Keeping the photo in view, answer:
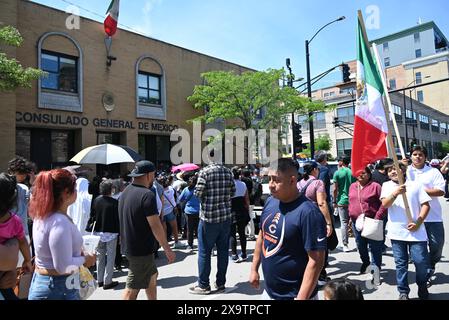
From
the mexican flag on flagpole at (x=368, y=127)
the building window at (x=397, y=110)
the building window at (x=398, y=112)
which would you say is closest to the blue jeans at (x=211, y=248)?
the mexican flag on flagpole at (x=368, y=127)

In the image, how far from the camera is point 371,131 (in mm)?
4121

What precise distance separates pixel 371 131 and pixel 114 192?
4.46 m

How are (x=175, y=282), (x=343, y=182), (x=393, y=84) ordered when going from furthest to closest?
(x=393, y=84) → (x=343, y=182) → (x=175, y=282)

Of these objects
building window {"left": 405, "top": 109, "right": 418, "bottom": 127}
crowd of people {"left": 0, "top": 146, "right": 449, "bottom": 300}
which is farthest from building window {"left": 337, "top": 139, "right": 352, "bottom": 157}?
crowd of people {"left": 0, "top": 146, "right": 449, "bottom": 300}

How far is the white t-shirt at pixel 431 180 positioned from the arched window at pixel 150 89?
51.6 ft

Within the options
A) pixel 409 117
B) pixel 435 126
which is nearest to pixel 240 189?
pixel 409 117

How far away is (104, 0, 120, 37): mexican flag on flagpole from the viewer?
16.8m

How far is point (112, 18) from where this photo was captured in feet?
55.8

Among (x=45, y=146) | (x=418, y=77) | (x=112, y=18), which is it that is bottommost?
(x=45, y=146)

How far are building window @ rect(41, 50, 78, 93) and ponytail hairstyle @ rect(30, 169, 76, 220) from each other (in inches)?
567

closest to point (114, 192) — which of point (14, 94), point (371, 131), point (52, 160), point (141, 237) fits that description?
point (141, 237)

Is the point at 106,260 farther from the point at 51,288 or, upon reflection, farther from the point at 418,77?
the point at 418,77

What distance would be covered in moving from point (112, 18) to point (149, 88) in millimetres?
4121

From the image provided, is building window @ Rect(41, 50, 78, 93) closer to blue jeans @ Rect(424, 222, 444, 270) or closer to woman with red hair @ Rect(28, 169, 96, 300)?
woman with red hair @ Rect(28, 169, 96, 300)
